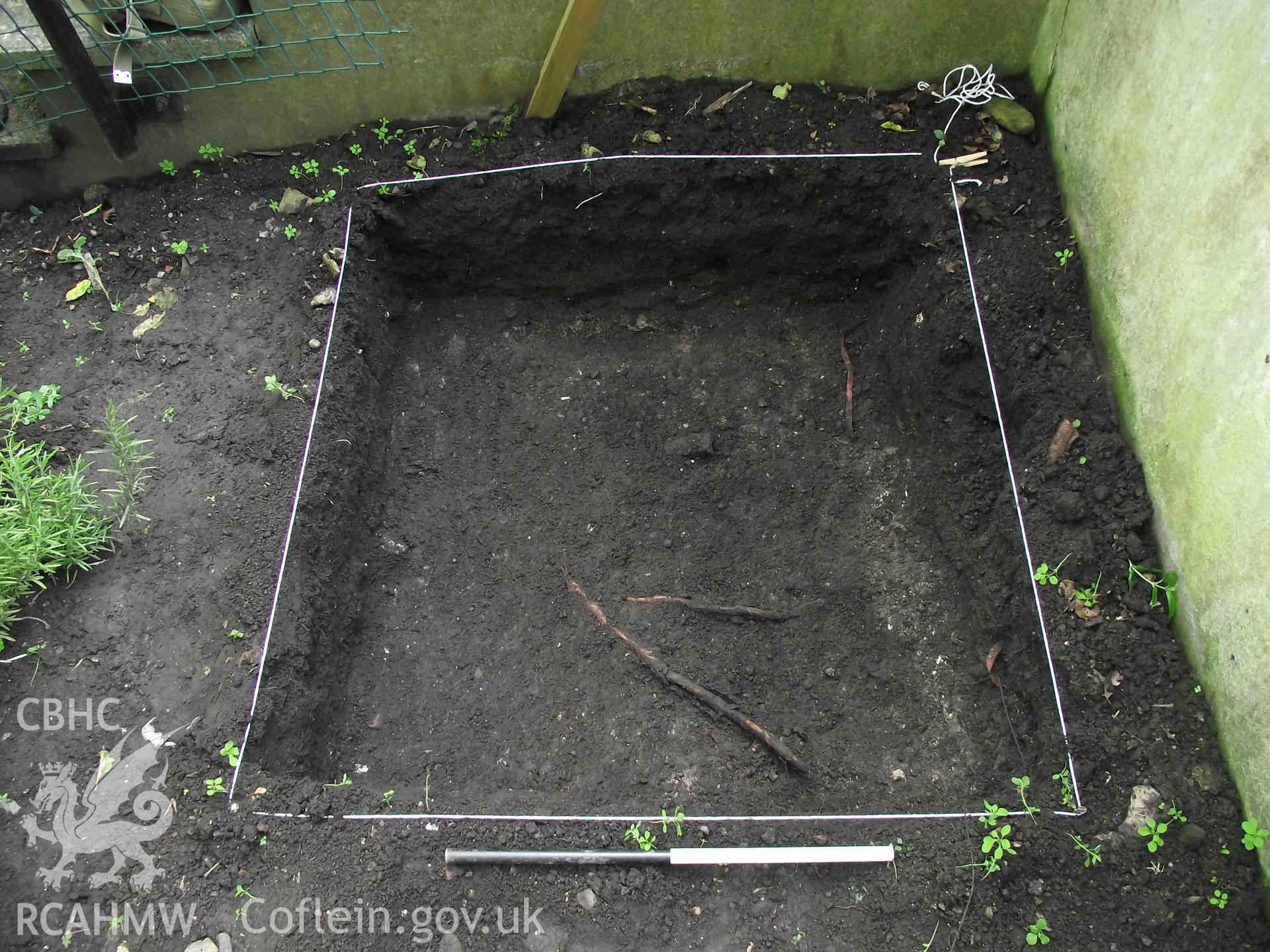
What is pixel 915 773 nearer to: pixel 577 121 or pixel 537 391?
pixel 537 391

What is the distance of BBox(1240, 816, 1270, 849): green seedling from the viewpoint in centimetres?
222

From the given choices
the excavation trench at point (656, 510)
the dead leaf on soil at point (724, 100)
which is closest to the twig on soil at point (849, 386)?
the excavation trench at point (656, 510)

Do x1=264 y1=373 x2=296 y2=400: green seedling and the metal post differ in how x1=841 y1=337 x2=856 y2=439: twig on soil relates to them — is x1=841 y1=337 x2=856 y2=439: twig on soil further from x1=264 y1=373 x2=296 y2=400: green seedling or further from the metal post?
the metal post

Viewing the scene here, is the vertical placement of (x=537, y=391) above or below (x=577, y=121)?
below

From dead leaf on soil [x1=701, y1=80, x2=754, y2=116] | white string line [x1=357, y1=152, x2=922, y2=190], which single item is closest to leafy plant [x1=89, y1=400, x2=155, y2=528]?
white string line [x1=357, y1=152, x2=922, y2=190]

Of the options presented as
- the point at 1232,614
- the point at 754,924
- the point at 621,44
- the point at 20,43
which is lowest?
the point at 754,924

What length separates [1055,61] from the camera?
3.35 meters

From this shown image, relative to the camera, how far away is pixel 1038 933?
223 centimetres

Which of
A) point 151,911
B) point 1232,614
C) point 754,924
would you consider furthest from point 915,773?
point 151,911

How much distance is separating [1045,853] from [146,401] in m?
3.41

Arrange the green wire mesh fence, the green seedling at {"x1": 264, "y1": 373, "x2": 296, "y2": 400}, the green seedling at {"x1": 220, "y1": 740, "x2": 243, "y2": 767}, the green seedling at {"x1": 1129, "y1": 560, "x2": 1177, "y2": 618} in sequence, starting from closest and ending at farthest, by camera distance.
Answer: the green seedling at {"x1": 220, "y1": 740, "x2": 243, "y2": 767}, the green seedling at {"x1": 1129, "y1": 560, "x2": 1177, "y2": 618}, the green seedling at {"x1": 264, "y1": 373, "x2": 296, "y2": 400}, the green wire mesh fence

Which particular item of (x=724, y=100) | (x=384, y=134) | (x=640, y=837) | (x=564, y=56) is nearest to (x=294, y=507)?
(x=640, y=837)

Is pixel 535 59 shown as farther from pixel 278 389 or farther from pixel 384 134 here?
pixel 278 389

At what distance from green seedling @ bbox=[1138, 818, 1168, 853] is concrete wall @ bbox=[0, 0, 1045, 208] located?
9.90 feet
